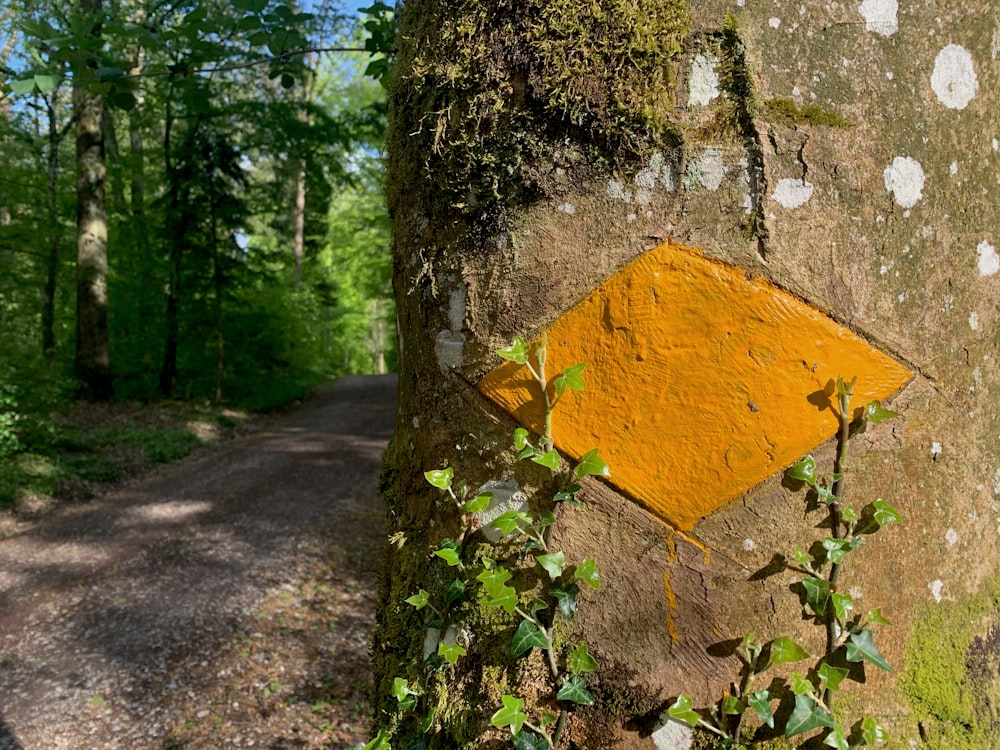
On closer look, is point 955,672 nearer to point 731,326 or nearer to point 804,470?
point 804,470

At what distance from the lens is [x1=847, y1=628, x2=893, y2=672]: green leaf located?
84 cm

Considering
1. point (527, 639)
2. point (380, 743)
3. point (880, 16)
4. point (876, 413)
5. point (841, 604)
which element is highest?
point (880, 16)

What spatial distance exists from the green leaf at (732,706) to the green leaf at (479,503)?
429 mm

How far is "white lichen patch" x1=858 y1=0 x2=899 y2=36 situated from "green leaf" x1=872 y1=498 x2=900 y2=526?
65 cm

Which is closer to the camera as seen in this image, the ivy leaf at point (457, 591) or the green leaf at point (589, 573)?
the green leaf at point (589, 573)

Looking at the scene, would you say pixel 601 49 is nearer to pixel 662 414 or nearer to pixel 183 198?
pixel 662 414

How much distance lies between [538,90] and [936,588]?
942mm

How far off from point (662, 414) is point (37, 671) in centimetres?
498

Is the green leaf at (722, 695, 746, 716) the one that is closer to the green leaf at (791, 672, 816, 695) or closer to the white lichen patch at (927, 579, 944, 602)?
the green leaf at (791, 672, 816, 695)

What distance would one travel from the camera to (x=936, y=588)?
907 millimetres

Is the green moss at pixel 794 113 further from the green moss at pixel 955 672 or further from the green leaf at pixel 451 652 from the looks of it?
the green leaf at pixel 451 652

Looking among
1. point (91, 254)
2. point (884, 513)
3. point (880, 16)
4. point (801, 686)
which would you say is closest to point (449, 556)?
point (801, 686)

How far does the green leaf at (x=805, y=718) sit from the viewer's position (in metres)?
0.82

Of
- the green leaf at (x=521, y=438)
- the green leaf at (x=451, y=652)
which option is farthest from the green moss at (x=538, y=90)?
the green leaf at (x=451, y=652)
